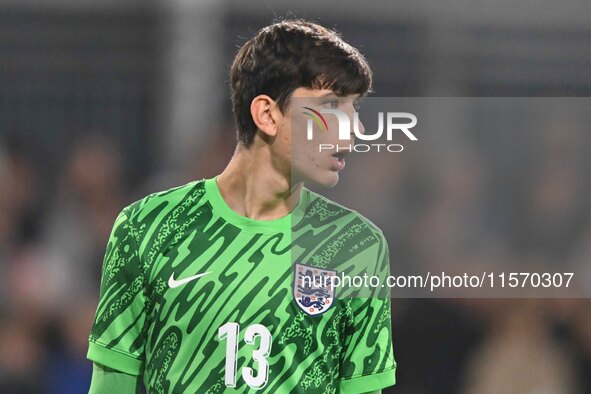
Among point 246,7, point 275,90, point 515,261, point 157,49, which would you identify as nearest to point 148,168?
point 157,49

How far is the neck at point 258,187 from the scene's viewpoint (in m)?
2.19

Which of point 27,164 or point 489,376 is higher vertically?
point 27,164

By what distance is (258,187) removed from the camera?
86.5 inches

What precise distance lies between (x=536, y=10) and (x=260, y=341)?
200cm

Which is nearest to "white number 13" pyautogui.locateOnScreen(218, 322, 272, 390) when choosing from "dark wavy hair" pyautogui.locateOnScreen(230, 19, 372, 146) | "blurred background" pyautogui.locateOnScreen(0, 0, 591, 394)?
"dark wavy hair" pyautogui.locateOnScreen(230, 19, 372, 146)

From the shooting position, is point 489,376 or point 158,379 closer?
point 158,379

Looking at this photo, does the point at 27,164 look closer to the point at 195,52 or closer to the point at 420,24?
the point at 195,52

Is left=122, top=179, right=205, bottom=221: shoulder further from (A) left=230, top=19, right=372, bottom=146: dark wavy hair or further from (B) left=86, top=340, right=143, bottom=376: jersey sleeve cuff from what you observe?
(B) left=86, top=340, right=143, bottom=376: jersey sleeve cuff

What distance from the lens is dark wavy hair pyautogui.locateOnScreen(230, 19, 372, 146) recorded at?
84.9 inches

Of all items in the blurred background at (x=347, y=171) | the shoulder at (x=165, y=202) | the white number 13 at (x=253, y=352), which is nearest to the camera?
the white number 13 at (x=253, y=352)

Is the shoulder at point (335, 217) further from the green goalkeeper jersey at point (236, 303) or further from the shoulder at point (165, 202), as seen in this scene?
the shoulder at point (165, 202)

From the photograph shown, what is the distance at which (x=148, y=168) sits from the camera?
3.67 metres

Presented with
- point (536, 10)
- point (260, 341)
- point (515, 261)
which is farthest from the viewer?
point (536, 10)

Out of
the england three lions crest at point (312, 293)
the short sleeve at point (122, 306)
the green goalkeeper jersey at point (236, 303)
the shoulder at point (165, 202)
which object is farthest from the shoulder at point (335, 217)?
the short sleeve at point (122, 306)
